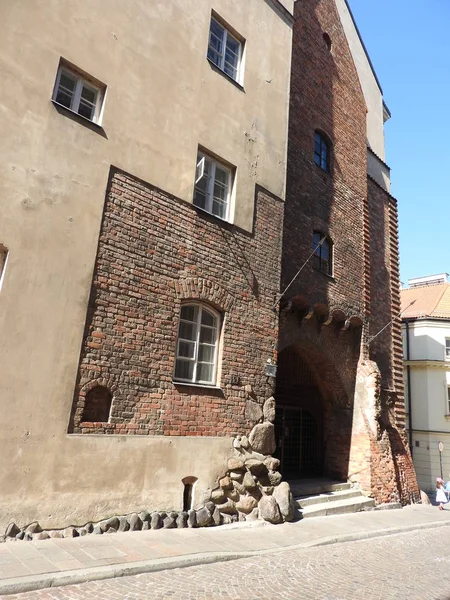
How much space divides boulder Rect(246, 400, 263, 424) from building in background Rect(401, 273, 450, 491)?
66.3 ft

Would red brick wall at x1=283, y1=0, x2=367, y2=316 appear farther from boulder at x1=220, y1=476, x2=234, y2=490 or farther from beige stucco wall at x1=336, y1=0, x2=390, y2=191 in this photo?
boulder at x1=220, y1=476, x2=234, y2=490

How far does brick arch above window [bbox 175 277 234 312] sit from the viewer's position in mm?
8086

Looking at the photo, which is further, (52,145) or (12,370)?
(52,145)

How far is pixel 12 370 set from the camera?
5.90 metres

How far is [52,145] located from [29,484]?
4813mm

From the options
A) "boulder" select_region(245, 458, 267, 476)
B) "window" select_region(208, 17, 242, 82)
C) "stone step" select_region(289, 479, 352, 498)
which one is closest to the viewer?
"boulder" select_region(245, 458, 267, 476)

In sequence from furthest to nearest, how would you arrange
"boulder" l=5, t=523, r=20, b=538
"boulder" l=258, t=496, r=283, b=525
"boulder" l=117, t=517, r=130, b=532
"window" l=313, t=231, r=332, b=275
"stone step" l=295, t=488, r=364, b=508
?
"window" l=313, t=231, r=332, b=275 < "stone step" l=295, t=488, r=364, b=508 < "boulder" l=258, t=496, r=283, b=525 < "boulder" l=117, t=517, r=130, b=532 < "boulder" l=5, t=523, r=20, b=538

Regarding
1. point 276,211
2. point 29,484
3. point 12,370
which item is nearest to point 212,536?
point 29,484

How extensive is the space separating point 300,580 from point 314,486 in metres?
5.65

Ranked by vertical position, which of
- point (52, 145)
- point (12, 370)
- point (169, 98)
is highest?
point (169, 98)

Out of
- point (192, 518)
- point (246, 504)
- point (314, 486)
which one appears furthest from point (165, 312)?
point (314, 486)

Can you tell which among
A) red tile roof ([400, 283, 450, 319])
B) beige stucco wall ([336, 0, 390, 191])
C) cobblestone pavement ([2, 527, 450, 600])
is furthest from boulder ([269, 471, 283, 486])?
red tile roof ([400, 283, 450, 319])

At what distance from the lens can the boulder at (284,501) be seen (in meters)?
8.45

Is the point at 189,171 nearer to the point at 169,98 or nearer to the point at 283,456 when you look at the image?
the point at 169,98
